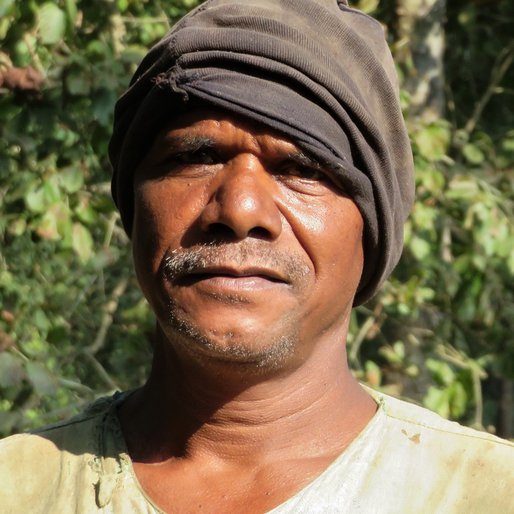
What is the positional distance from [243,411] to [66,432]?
399 millimetres

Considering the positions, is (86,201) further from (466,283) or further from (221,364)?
(221,364)

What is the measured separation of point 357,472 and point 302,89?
0.69 meters

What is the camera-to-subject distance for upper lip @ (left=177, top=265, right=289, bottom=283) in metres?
2.11

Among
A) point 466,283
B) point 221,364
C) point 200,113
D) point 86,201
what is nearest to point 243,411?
point 221,364

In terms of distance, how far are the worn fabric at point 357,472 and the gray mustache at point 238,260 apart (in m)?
0.34

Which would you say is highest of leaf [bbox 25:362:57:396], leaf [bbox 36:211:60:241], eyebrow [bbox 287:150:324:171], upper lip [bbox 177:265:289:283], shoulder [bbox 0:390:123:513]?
eyebrow [bbox 287:150:324:171]

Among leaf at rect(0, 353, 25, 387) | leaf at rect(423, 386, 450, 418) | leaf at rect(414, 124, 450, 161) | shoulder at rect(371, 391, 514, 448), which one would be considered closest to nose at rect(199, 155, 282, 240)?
shoulder at rect(371, 391, 514, 448)

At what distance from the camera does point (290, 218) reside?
2.16 m

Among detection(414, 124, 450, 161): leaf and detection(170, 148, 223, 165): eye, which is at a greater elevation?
detection(170, 148, 223, 165): eye

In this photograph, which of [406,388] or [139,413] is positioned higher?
[139,413]

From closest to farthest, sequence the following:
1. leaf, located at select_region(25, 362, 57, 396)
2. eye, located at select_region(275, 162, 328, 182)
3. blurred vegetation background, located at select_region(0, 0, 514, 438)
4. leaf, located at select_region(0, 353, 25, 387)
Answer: eye, located at select_region(275, 162, 328, 182)
leaf, located at select_region(0, 353, 25, 387)
leaf, located at select_region(25, 362, 57, 396)
blurred vegetation background, located at select_region(0, 0, 514, 438)

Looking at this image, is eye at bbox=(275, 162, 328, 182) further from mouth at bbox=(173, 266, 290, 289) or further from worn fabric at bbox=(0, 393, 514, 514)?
worn fabric at bbox=(0, 393, 514, 514)

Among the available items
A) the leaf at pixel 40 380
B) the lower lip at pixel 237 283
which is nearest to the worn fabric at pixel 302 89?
the lower lip at pixel 237 283

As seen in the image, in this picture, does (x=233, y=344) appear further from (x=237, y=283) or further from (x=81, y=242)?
(x=81, y=242)
